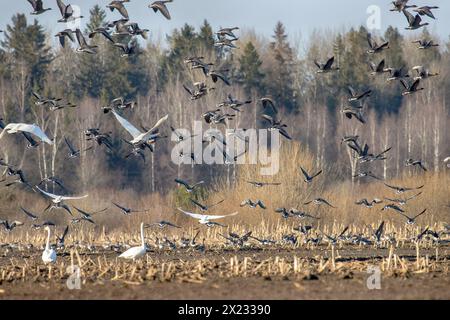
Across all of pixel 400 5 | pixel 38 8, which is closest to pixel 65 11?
pixel 38 8

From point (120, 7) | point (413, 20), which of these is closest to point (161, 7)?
point (120, 7)

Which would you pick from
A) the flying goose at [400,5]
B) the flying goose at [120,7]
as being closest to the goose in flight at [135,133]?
the flying goose at [120,7]

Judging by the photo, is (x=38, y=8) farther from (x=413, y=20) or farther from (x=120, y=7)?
(x=413, y=20)

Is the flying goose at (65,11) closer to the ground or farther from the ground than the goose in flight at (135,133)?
farther from the ground

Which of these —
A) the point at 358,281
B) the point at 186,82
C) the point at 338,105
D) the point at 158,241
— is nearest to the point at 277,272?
the point at 358,281

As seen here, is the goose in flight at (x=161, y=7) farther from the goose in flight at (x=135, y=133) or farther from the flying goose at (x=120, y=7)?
the goose in flight at (x=135, y=133)

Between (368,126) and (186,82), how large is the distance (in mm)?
13372

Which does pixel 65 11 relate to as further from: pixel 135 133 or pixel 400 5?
pixel 400 5

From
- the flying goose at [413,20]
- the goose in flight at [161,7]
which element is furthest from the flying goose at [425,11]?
the goose in flight at [161,7]

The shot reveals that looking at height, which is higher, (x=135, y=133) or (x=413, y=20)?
(x=413, y=20)

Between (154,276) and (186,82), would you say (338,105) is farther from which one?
(154,276)

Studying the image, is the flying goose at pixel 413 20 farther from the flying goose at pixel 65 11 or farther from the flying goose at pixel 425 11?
the flying goose at pixel 65 11

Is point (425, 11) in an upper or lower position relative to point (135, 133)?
upper

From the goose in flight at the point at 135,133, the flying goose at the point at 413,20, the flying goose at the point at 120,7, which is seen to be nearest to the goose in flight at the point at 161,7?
the flying goose at the point at 120,7
